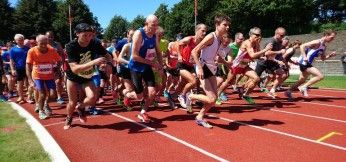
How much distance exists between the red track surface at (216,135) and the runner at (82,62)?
2.28 feet

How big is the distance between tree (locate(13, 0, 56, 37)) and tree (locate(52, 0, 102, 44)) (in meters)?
1.81

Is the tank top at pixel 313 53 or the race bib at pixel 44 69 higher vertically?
the tank top at pixel 313 53

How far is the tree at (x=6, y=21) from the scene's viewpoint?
65562 mm

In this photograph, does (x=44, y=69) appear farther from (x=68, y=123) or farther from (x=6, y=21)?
(x=6, y=21)

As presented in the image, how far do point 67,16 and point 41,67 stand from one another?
63.1 m

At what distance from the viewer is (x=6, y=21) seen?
66062 mm

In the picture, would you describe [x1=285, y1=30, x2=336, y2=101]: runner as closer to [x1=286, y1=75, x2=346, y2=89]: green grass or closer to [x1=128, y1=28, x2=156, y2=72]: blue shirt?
[x1=286, y1=75, x2=346, y2=89]: green grass

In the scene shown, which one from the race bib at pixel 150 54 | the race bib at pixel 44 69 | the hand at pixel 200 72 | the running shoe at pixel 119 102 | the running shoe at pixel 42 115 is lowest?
the running shoe at pixel 42 115

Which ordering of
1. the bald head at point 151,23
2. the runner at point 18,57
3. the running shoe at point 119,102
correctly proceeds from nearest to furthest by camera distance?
1. the bald head at point 151,23
2. the running shoe at point 119,102
3. the runner at point 18,57

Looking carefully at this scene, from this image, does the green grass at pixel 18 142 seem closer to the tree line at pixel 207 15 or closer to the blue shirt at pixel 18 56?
the blue shirt at pixel 18 56

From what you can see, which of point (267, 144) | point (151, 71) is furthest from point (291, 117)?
point (151, 71)

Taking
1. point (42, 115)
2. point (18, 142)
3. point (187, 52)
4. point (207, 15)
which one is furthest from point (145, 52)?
point (207, 15)

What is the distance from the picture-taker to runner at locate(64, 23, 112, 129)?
7311 millimetres

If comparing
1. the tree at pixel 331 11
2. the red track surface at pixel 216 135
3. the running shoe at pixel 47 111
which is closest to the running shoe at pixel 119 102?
the red track surface at pixel 216 135
